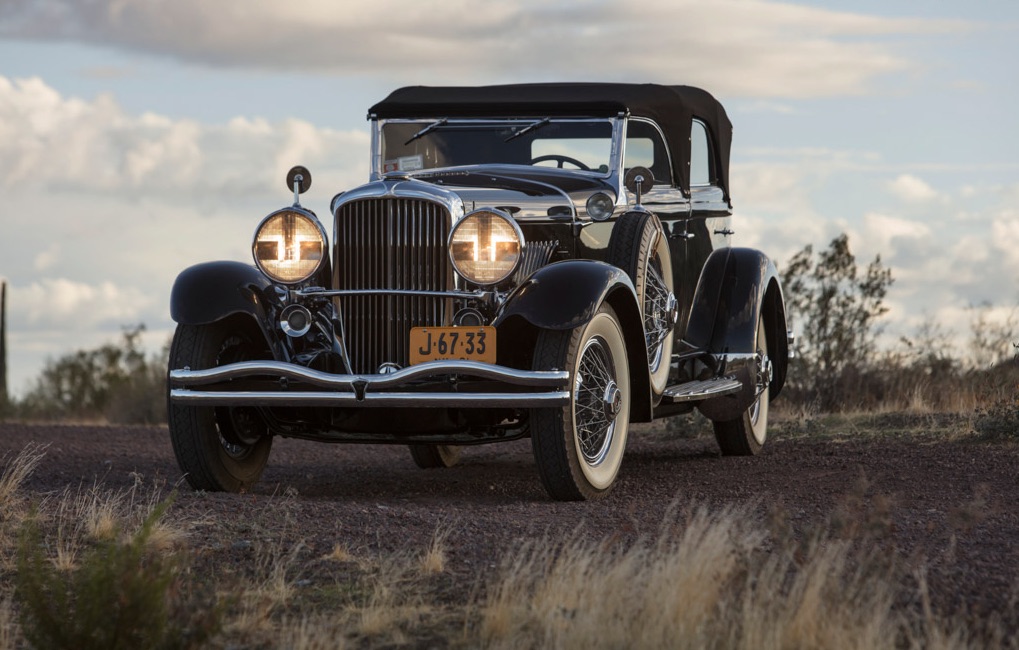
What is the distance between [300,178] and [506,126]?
61.8 inches

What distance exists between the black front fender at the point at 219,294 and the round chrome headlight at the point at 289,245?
120 mm

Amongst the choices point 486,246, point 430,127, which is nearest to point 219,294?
point 486,246

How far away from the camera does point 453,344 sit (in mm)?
7227

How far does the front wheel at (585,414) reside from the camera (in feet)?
23.3

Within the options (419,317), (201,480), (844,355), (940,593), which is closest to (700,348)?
(419,317)

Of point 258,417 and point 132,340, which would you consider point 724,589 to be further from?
point 132,340

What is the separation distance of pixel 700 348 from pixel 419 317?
2.74m

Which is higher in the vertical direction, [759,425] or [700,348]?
[700,348]

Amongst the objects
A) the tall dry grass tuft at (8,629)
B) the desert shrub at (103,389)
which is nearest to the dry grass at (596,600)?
the tall dry grass tuft at (8,629)

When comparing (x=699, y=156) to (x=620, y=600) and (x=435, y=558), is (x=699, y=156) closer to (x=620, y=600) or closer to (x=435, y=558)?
(x=435, y=558)

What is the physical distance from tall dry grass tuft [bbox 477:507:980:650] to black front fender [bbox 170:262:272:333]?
305cm

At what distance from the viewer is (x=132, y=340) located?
2466 cm

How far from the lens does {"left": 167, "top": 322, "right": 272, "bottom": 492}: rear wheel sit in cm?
762

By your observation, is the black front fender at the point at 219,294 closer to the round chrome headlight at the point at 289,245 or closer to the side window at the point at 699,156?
the round chrome headlight at the point at 289,245
